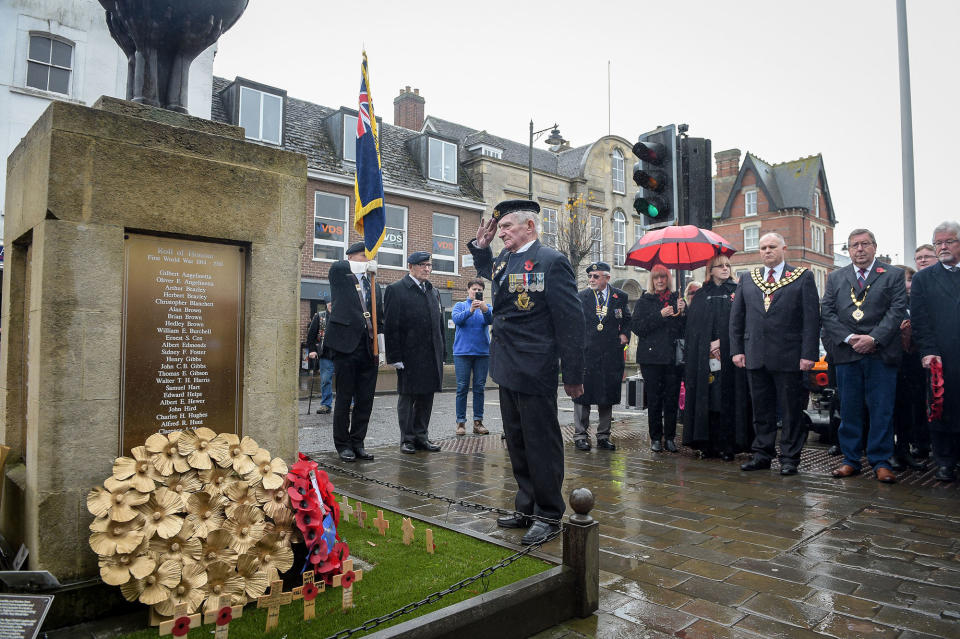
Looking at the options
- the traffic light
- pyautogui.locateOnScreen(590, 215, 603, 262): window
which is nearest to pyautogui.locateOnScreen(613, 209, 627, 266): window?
pyautogui.locateOnScreen(590, 215, 603, 262): window

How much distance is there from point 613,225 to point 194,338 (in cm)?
3251

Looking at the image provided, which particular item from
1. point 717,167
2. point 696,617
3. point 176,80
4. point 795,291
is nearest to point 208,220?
point 176,80

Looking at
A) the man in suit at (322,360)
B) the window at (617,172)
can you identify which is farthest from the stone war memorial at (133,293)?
the window at (617,172)

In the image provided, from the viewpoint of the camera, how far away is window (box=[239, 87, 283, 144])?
21.6 m

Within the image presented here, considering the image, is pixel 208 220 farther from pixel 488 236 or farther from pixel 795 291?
pixel 795 291

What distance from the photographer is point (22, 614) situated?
2365 millimetres

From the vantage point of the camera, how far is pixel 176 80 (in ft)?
11.6

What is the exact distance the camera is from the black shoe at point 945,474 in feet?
19.8

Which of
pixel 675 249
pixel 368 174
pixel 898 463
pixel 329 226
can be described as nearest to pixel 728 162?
pixel 329 226

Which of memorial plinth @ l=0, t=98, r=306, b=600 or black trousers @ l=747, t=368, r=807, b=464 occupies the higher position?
memorial plinth @ l=0, t=98, r=306, b=600

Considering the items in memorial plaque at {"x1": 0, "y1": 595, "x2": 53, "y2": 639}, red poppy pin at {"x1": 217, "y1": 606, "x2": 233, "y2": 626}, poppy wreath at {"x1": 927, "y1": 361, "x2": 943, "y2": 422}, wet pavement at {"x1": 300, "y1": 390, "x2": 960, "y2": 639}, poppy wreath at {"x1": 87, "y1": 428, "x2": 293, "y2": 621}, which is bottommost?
wet pavement at {"x1": 300, "y1": 390, "x2": 960, "y2": 639}

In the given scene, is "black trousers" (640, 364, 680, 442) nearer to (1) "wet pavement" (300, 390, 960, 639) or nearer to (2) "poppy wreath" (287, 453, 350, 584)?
(1) "wet pavement" (300, 390, 960, 639)

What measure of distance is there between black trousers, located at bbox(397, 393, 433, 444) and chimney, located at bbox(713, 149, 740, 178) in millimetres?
47928

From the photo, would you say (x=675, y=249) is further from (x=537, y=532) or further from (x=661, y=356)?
(x=537, y=532)
